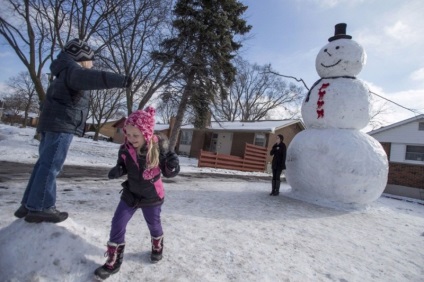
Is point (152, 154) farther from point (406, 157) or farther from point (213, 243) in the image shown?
point (406, 157)

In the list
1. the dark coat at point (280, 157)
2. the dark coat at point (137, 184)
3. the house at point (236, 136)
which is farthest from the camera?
the house at point (236, 136)

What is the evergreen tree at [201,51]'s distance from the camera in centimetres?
1486

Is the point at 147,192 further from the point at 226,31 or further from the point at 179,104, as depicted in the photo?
the point at 226,31

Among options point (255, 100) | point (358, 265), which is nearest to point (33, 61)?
point (358, 265)

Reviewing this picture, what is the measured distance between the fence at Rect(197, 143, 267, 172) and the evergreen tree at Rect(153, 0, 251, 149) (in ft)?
7.55

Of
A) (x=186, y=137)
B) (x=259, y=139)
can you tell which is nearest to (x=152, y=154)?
(x=259, y=139)

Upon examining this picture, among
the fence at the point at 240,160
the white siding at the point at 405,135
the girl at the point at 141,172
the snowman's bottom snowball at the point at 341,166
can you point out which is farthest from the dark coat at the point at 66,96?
the white siding at the point at 405,135

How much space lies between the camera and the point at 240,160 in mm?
18453

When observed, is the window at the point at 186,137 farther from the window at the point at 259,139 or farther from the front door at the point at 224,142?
the window at the point at 259,139

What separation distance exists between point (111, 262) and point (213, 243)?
1365 mm

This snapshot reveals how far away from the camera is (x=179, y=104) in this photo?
16047 mm

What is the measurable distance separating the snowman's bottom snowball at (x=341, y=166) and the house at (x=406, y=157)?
1052cm

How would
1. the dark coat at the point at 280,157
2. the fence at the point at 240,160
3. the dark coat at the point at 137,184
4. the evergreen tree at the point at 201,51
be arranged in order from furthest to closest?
the fence at the point at 240,160
the evergreen tree at the point at 201,51
the dark coat at the point at 280,157
the dark coat at the point at 137,184

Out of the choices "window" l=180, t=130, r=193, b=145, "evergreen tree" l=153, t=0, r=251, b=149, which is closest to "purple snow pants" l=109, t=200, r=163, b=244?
"evergreen tree" l=153, t=0, r=251, b=149
